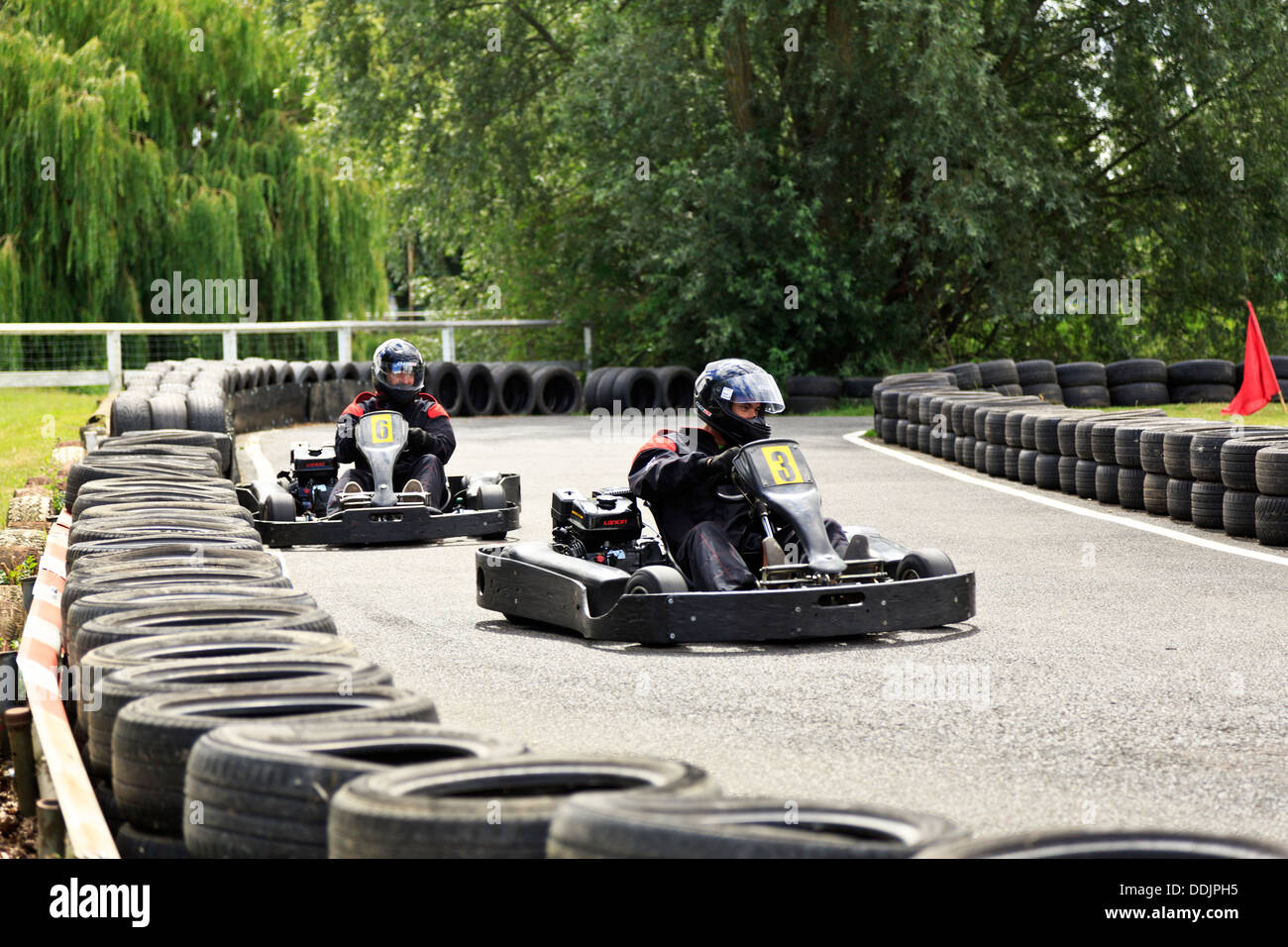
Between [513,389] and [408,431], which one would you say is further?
[513,389]

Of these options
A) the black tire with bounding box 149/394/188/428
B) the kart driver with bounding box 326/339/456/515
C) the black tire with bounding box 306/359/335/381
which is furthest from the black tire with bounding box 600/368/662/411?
the kart driver with bounding box 326/339/456/515

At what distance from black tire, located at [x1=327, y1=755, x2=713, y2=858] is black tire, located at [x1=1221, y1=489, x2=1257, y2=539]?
22.4ft

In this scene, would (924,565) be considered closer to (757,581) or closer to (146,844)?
(757,581)

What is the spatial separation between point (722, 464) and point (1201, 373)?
1622cm

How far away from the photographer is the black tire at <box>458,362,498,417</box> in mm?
23297

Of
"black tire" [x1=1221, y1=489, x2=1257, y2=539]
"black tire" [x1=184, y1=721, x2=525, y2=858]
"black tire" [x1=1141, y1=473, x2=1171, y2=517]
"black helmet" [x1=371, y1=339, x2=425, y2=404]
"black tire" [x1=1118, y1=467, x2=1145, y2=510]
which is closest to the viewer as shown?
"black tire" [x1=184, y1=721, x2=525, y2=858]

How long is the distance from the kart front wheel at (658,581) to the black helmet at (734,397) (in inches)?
32.1

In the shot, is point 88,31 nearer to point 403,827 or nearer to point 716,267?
point 716,267

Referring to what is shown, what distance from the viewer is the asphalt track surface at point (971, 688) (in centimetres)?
397

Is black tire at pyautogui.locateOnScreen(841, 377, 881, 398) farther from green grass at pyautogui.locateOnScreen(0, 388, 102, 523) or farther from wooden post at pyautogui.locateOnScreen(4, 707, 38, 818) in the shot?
wooden post at pyautogui.locateOnScreen(4, 707, 38, 818)

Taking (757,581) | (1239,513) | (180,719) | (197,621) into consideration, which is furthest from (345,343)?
(180,719)

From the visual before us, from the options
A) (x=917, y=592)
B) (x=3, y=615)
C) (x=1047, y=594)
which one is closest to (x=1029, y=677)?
(x=917, y=592)

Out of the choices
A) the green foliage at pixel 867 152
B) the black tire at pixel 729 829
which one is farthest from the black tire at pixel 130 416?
the green foliage at pixel 867 152

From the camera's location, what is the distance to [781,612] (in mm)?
5973
